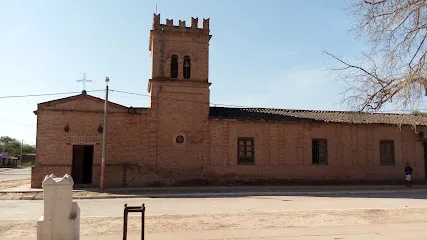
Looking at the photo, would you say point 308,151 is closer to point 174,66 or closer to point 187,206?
point 174,66

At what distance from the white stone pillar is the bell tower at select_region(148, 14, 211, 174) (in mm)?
16711

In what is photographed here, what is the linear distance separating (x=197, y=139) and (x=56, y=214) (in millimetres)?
17564

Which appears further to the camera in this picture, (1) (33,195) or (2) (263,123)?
(2) (263,123)

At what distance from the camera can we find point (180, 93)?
81.0 feet

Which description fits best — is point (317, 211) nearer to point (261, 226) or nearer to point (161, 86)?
point (261, 226)

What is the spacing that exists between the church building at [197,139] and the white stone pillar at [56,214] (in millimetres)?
16309

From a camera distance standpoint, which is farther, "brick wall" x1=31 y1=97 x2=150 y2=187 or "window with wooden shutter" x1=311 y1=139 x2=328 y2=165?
"window with wooden shutter" x1=311 y1=139 x2=328 y2=165

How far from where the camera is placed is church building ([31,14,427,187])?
75.1 ft

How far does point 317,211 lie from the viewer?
43.1ft

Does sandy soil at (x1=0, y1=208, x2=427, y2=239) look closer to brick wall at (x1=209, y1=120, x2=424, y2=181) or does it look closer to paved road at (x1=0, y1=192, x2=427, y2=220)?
paved road at (x1=0, y1=192, x2=427, y2=220)

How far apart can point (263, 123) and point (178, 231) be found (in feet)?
54.9

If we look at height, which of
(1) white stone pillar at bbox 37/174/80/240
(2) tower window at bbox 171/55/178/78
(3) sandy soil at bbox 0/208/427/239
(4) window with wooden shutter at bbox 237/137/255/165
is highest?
(2) tower window at bbox 171/55/178/78

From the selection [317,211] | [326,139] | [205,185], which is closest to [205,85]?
[205,185]

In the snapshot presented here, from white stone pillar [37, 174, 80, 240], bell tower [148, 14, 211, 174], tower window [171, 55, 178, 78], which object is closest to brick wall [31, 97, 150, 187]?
bell tower [148, 14, 211, 174]
